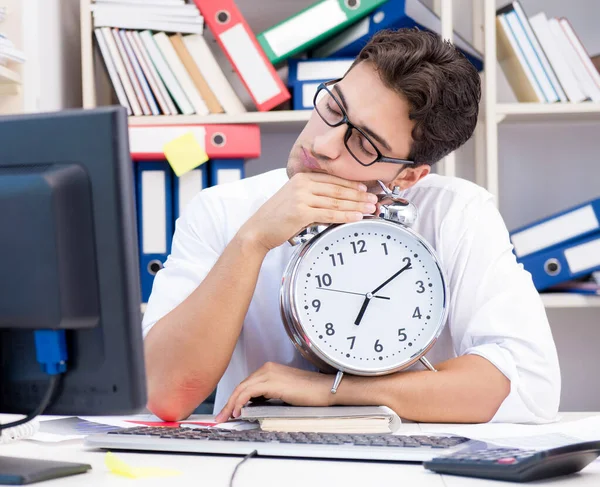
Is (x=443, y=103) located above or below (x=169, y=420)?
above

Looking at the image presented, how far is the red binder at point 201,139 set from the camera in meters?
2.18

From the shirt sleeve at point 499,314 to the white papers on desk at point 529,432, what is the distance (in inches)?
3.4

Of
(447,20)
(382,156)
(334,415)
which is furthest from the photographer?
(447,20)

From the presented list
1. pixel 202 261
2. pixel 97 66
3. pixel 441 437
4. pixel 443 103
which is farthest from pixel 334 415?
pixel 97 66

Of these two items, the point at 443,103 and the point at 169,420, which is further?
the point at 443,103

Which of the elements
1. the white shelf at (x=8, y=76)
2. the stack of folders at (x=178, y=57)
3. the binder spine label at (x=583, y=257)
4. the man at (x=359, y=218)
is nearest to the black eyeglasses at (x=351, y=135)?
the man at (x=359, y=218)

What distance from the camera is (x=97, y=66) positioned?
7.68ft

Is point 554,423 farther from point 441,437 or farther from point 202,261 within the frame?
point 202,261

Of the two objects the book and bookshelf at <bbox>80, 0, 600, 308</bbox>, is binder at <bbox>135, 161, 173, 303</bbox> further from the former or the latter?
the book

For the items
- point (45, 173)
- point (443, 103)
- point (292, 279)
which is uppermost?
point (443, 103)

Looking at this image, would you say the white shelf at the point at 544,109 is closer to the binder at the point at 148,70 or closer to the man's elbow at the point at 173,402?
the binder at the point at 148,70

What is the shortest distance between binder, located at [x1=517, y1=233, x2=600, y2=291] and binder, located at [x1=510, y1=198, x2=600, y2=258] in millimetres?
23

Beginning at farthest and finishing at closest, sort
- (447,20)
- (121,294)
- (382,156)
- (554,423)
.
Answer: (447,20) → (382,156) → (554,423) → (121,294)

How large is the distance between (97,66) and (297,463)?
5.72 ft
